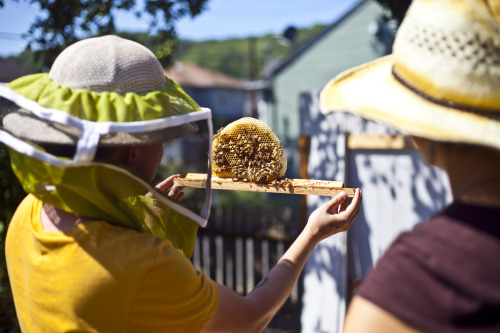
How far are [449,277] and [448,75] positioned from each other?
20.1 inches

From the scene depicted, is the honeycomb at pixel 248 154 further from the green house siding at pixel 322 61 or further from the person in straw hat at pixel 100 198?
the green house siding at pixel 322 61

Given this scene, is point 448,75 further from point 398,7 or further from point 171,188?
point 398,7

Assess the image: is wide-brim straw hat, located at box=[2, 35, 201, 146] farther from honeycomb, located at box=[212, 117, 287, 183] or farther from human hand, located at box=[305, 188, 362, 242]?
honeycomb, located at box=[212, 117, 287, 183]

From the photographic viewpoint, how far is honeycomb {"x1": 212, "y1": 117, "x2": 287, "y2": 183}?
2.55 m

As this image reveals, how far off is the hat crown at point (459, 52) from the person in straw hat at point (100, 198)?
2.50ft

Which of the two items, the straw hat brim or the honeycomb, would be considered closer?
the straw hat brim

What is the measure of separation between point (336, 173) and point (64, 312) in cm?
363

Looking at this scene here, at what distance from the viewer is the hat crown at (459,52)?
116cm

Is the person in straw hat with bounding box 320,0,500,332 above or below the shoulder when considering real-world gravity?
above

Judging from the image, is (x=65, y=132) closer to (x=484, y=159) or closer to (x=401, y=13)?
(x=484, y=159)

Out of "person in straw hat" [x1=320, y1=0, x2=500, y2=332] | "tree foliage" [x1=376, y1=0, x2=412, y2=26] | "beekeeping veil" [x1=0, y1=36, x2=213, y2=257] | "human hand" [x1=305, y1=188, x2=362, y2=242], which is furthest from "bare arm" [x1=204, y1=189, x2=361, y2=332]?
"tree foliage" [x1=376, y1=0, x2=412, y2=26]

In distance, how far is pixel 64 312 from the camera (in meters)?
1.45

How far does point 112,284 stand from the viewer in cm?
140

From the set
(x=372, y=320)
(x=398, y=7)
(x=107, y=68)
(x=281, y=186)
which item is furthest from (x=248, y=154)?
(x=398, y=7)
